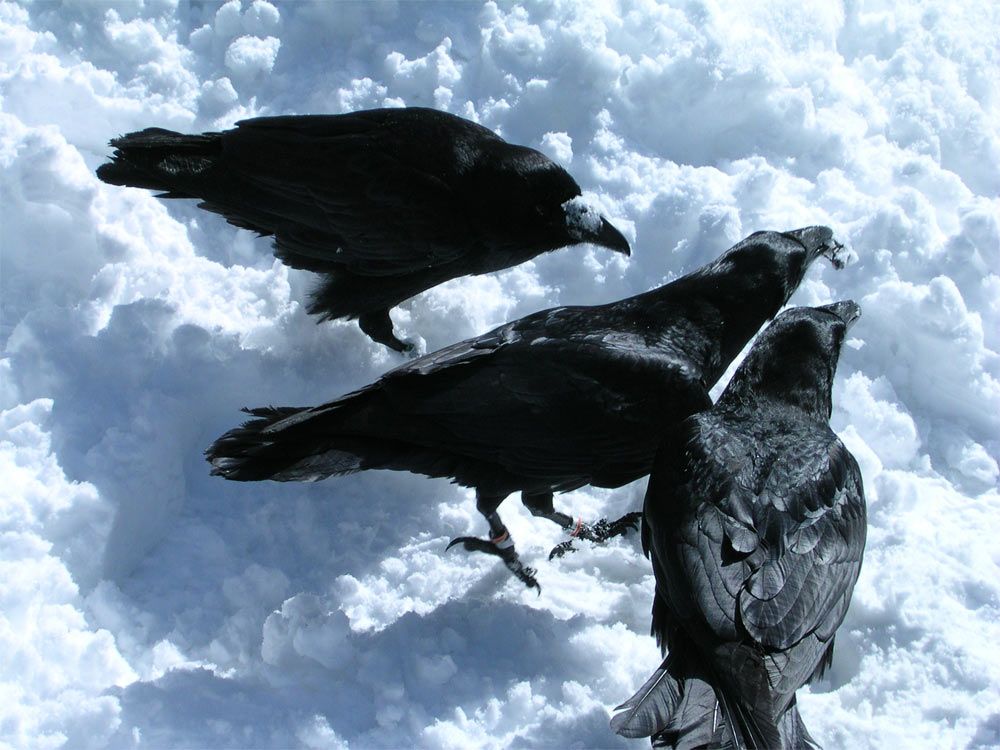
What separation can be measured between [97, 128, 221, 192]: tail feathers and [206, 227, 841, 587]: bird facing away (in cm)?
136

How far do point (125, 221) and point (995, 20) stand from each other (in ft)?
18.8

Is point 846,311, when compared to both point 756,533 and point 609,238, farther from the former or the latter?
point 756,533

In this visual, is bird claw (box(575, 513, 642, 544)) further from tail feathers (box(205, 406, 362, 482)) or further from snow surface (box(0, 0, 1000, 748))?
tail feathers (box(205, 406, 362, 482))

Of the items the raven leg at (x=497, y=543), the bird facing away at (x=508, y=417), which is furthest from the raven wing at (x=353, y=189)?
the raven leg at (x=497, y=543)

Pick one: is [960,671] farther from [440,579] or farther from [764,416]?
[440,579]

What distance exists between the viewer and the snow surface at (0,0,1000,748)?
10.3ft

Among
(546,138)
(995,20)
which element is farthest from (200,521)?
(995,20)

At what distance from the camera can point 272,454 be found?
329cm

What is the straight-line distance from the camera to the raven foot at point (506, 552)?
3.63m

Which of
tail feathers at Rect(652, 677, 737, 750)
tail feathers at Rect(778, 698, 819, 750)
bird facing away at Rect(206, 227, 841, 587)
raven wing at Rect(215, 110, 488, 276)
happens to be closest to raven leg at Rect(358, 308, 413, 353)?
raven wing at Rect(215, 110, 488, 276)

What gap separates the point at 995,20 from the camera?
20.1 ft

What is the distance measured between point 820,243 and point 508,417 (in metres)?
1.89

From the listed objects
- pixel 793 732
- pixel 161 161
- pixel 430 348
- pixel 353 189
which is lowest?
pixel 793 732

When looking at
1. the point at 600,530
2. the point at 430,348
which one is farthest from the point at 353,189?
the point at 600,530
